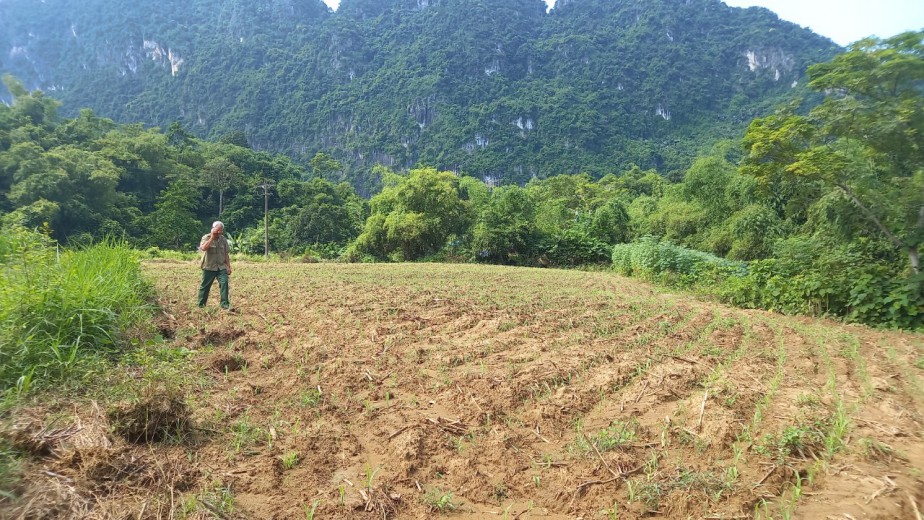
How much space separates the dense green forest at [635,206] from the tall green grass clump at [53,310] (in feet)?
2.14

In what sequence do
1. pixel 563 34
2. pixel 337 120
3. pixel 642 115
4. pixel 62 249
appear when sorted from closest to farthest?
pixel 62 249, pixel 642 115, pixel 337 120, pixel 563 34

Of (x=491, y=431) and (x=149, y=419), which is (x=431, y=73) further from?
(x=149, y=419)

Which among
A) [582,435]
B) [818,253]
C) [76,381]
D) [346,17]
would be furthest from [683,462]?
[346,17]

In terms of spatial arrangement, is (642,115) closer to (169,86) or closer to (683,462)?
(683,462)

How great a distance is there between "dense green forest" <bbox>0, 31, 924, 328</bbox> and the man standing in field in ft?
7.32

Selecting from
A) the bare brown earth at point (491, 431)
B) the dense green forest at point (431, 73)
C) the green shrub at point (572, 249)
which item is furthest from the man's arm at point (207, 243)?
the dense green forest at point (431, 73)

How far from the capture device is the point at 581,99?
4190 inches

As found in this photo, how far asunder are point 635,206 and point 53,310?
123 feet

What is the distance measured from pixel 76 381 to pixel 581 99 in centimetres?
11477

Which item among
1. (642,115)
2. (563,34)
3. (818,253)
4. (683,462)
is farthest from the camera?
(563,34)

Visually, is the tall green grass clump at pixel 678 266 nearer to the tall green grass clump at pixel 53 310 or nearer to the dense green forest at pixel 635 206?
the dense green forest at pixel 635 206

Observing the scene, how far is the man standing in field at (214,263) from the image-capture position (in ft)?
24.9

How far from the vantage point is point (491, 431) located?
3529 millimetres

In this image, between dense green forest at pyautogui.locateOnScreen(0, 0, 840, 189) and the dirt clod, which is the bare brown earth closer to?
the dirt clod
